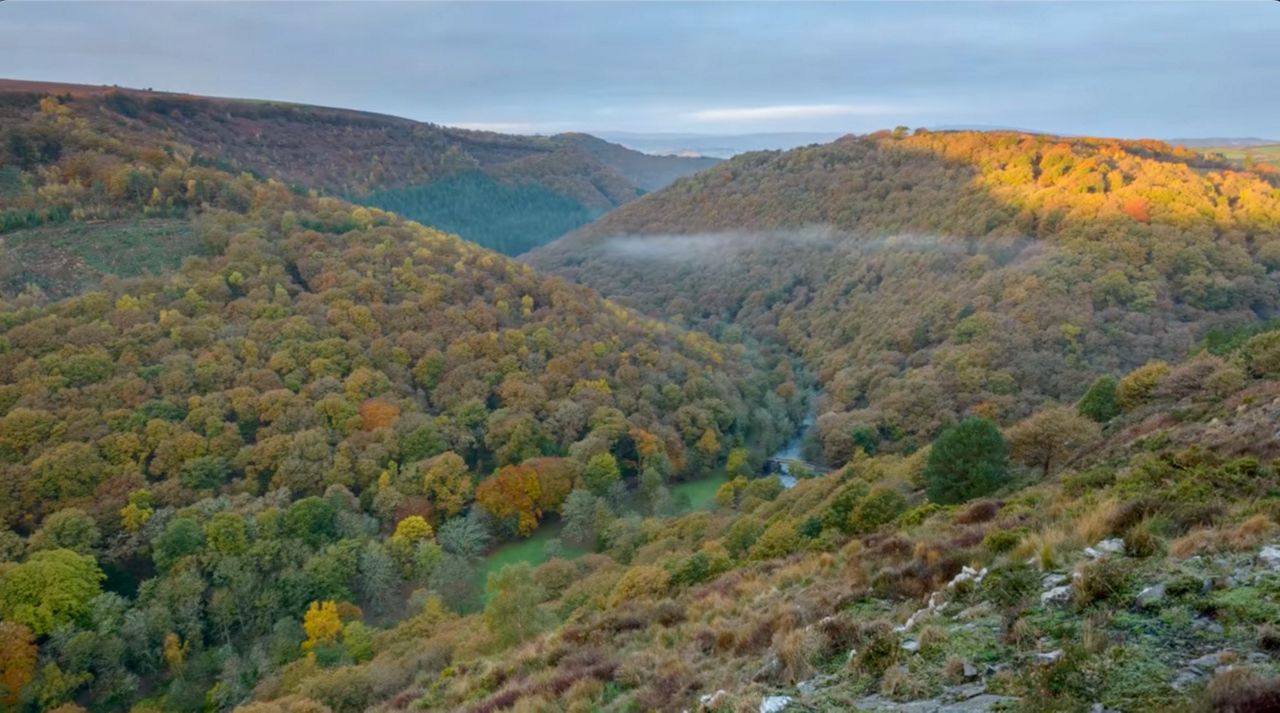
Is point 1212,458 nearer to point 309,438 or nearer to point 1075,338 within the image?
point 309,438

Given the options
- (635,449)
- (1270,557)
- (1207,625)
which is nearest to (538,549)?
(635,449)

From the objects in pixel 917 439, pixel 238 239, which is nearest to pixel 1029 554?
pixel 917 439

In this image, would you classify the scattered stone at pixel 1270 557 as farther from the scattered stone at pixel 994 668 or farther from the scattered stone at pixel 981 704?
the scattered stone at pixel 981 704

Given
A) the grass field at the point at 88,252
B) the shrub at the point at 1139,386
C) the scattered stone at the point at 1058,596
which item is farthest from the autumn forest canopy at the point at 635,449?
the grass field at the point at 88,252

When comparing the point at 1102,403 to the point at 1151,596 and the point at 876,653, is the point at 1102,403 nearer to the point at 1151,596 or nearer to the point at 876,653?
the point at 1151,596

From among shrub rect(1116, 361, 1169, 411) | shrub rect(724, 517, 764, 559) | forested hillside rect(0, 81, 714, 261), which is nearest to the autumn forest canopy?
shrub rect(1116, 361, 1169, 411)

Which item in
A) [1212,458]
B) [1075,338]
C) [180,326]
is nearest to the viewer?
[1212,458]

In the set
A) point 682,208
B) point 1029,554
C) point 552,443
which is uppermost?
point 682,208
